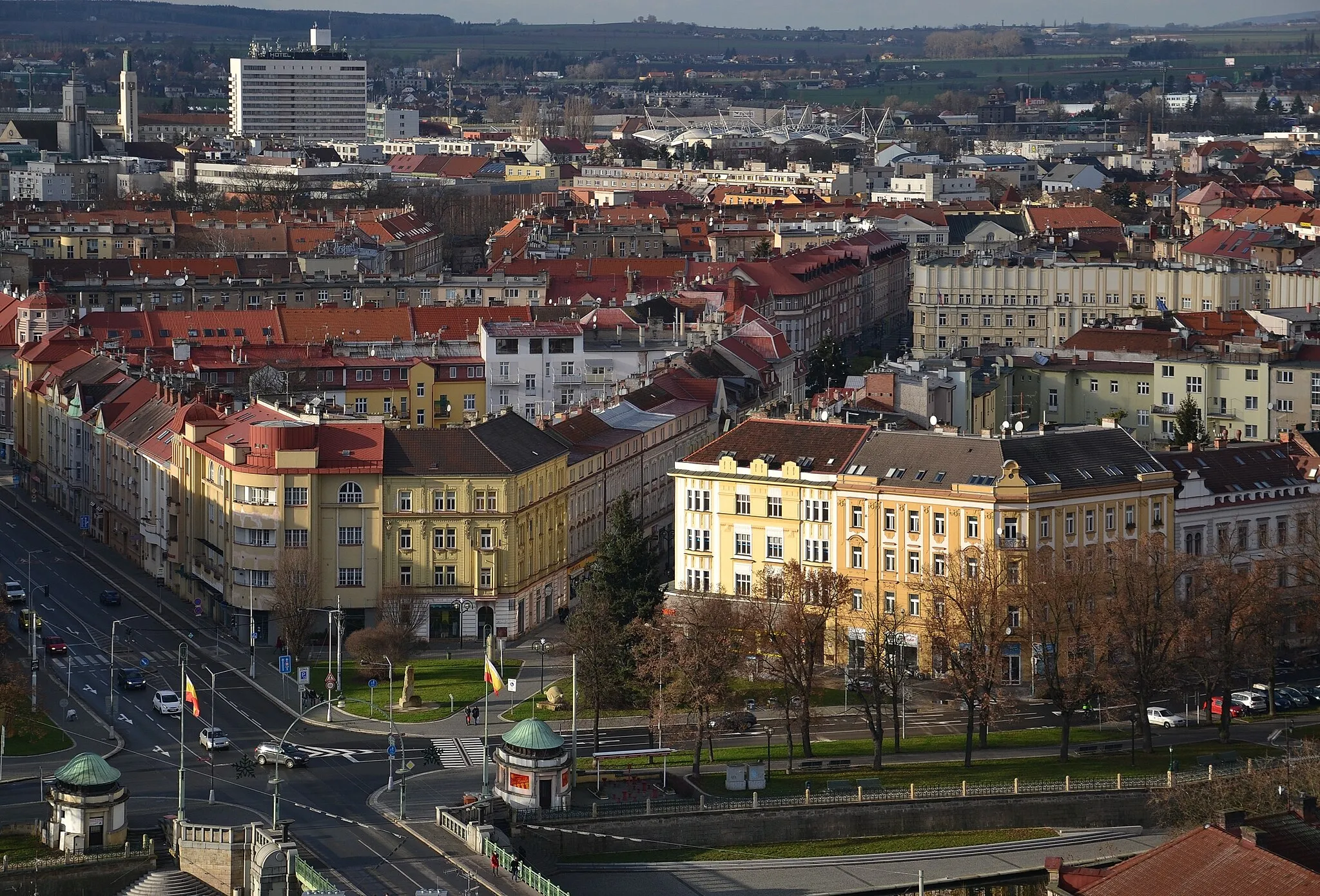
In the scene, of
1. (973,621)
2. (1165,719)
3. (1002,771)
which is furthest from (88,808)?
(1165,719)

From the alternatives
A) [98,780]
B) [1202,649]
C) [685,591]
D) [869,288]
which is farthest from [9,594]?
[869,288]

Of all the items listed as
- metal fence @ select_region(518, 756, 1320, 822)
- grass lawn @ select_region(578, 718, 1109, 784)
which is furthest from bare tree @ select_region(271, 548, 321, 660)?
metal fence @ select_region(518, 756, 1320, 822)

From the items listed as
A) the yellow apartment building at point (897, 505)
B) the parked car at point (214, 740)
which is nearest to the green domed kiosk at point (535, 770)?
the parked car at point (214, 740)

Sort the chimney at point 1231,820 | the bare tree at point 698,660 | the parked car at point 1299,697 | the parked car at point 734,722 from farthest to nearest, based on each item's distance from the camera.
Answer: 1. the parked car at point 1299,697
2. the parked car at point 734,722
3. the bare tree at point 698,660
4. the chimney at point 1231,820

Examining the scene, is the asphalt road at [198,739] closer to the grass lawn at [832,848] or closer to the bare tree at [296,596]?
the bare tree at [296,596]

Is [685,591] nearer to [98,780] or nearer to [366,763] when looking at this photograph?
[366,763]

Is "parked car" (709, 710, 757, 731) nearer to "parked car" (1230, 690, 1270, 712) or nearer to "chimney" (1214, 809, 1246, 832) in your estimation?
"parked car" (1230, 690, 1270, 712)
